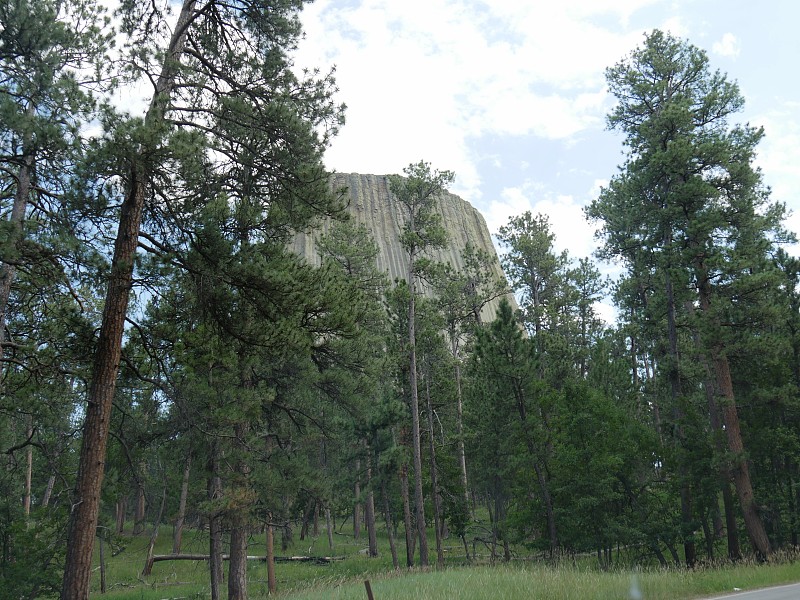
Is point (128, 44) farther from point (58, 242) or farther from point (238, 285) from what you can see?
point (238, 285)

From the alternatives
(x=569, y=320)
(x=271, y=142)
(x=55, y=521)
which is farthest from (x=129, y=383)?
(x=569, y=320)

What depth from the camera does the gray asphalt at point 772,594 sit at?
9453mm

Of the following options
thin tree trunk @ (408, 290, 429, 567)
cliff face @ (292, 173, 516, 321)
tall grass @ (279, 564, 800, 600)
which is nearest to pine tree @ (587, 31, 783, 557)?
tall grass @ (279, 564, 800, 600)

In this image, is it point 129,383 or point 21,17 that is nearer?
point 21,17

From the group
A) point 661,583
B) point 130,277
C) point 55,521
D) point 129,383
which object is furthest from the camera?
point 55,521

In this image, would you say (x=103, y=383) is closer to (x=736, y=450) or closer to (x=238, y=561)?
(x=238, y=561)

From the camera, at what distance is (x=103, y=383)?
784cm

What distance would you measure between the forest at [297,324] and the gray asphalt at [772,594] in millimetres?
5104

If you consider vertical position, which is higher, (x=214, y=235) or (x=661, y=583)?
(x=214, y=235)

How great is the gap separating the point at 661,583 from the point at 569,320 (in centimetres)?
1896

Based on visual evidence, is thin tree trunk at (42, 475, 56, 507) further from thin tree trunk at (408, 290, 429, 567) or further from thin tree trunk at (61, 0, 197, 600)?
thin tree trunk at (61, 0, 197, 600)

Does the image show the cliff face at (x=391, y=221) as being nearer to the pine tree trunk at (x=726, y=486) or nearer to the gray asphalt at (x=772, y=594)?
the pine tree trunk at (x=726, y=486)

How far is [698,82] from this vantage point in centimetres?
1898

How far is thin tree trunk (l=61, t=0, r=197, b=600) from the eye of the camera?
280 inches
